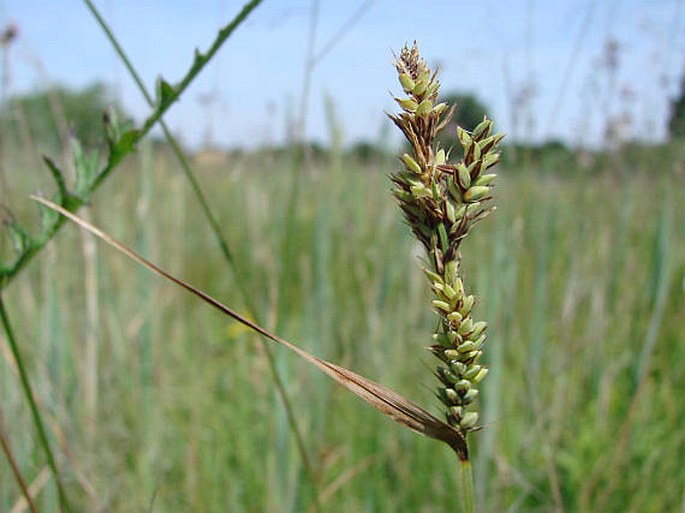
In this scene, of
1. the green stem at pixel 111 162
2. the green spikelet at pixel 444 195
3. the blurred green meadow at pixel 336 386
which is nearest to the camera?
the green spikelet at pixel 444 195

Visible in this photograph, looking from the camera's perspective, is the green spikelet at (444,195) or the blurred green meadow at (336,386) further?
the blurred green meadow at (336,386)

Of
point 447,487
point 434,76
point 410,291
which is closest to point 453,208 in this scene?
point 434,76

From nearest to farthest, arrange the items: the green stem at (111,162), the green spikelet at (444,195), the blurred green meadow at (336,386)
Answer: the green spikelet at (444,195) → the green stem at (111,162) → the blurred green meadow at (336,386)

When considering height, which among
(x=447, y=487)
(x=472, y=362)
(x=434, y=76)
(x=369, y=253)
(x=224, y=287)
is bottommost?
(x=447, y=487)

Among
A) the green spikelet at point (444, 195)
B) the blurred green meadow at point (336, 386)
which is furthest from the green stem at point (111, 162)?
the blurred green meadow at point (336, 386)

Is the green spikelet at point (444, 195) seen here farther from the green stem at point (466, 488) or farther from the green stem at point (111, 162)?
the green stem at point (111, 162)

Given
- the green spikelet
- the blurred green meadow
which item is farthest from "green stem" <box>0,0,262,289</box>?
the blurred green meadow

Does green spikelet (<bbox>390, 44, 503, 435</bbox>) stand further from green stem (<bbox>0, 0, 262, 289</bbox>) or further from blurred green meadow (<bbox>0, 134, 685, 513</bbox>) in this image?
blurred green meadow (<bbox>0, 134, 685, 513</bbox>)

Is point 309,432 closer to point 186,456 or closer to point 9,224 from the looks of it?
point 186,456

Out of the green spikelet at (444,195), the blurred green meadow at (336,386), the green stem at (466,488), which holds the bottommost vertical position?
the blurred green meadow at (336,386)
